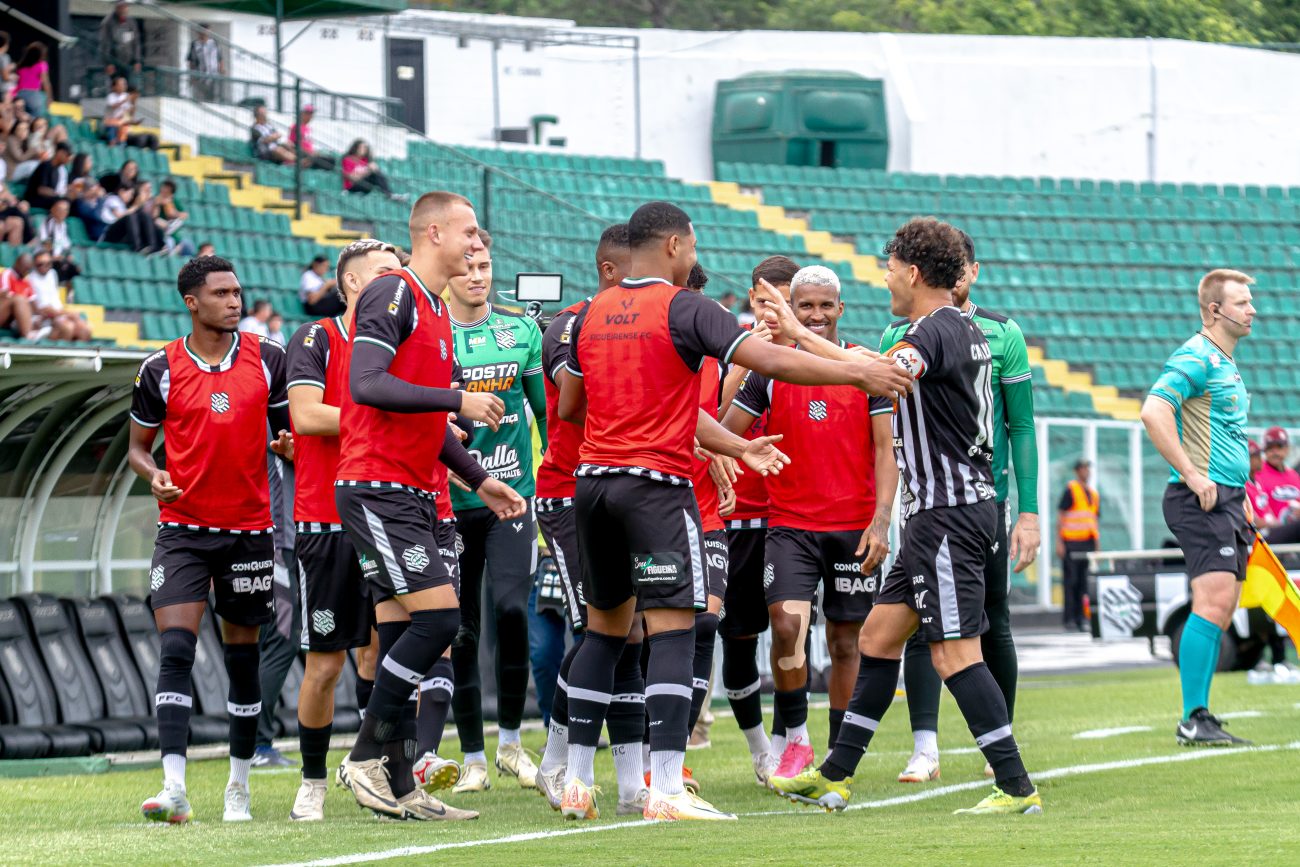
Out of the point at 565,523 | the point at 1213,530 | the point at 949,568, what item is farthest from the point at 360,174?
the point at 949,568

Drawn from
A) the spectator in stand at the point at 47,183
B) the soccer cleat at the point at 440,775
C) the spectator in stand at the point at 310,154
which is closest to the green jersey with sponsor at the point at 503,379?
the soccer cleat at the point at 440,775

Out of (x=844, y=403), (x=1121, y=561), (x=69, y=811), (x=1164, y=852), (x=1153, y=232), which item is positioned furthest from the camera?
(x=1153, y=232)

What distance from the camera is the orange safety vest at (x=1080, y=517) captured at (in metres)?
24.5

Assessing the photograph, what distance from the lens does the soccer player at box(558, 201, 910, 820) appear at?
6.81 m

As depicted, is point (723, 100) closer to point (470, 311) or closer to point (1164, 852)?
point (470, 311)

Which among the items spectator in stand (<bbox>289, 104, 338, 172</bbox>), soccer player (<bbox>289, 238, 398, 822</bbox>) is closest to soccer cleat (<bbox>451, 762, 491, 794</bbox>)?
soccer player (<bbox>289, 238, 398, 822</bbox>)

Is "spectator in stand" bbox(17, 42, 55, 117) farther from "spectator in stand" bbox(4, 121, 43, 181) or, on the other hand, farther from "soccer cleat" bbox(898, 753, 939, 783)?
"soccer cleat" bbox(898, 753, 939, 783)

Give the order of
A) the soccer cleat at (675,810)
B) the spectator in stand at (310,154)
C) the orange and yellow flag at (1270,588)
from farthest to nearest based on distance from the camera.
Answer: the spectator in stand at (310,154) → the orange and yellow flag at (1270,588) → the soccer cleat at (675,810)

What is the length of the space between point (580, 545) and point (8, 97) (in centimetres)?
1573

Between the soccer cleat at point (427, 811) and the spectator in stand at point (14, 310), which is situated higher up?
the spectator in stand at point (14, 310)

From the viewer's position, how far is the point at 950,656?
7.05m

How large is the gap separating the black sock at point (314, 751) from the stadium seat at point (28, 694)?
11.7ft

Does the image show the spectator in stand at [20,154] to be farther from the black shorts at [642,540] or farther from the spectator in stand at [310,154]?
the black shorts at [642,540]

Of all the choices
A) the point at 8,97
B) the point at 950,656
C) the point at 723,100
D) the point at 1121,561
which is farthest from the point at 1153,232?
the point at 950,656
